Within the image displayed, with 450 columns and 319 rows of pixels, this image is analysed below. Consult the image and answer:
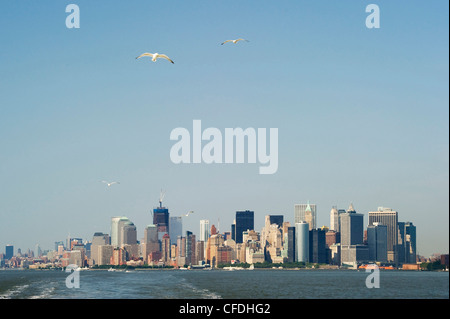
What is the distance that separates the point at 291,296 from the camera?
106 meters

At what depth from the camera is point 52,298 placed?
8869 centimetres
